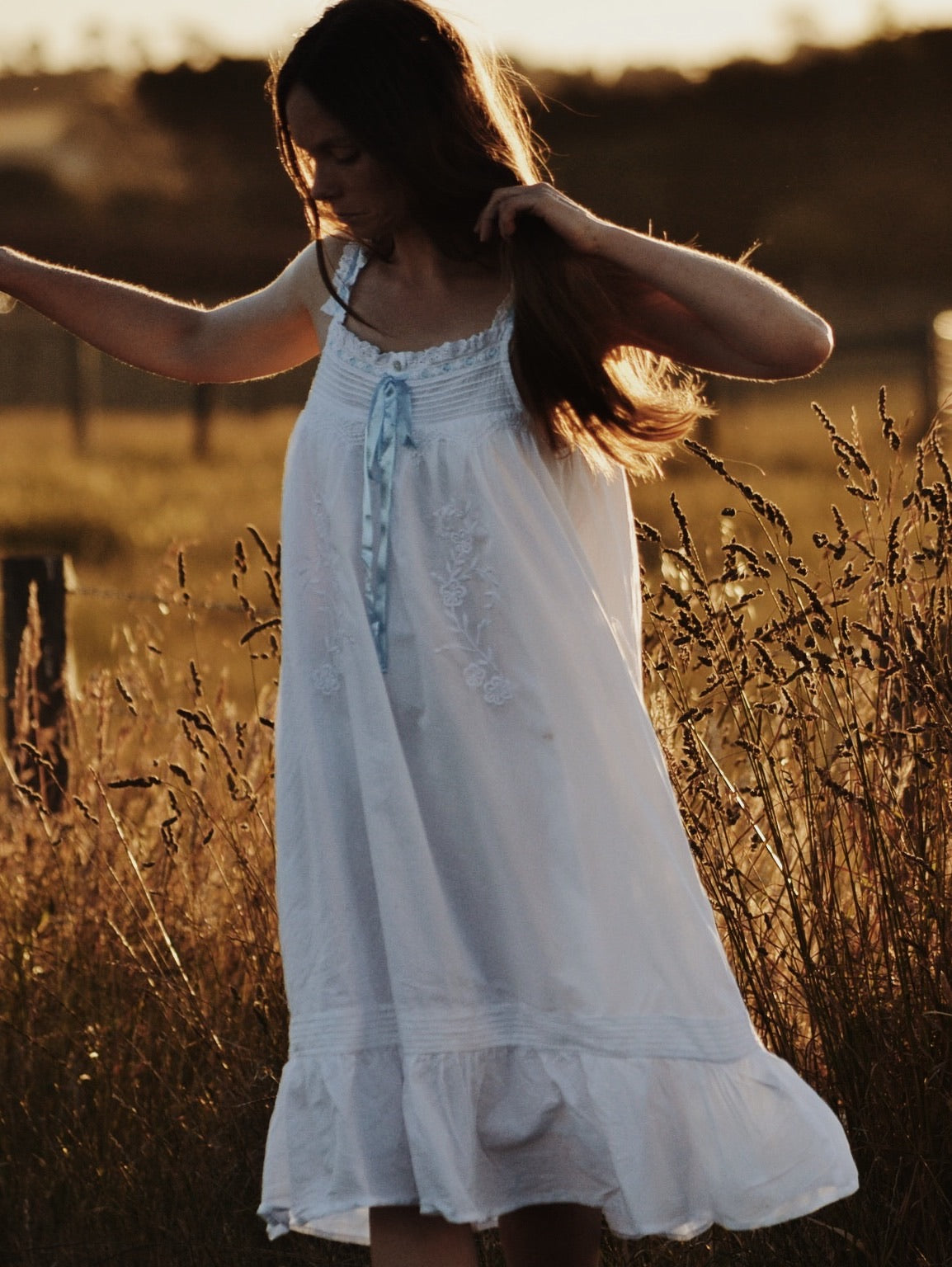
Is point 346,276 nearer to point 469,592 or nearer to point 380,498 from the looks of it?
point 380,498

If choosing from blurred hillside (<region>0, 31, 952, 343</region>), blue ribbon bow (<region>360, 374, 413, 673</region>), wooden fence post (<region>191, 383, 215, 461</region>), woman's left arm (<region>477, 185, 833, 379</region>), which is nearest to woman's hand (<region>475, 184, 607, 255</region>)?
woman's left arm (<region>477, 185, 833, 379</region>)

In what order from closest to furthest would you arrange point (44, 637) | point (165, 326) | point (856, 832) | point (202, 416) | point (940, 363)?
point (165, 326)
point (856, 832)
point (44, 637)
point (940, 363)
point (202, 416)

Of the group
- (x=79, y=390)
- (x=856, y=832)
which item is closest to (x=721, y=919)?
(x=856, y=832)

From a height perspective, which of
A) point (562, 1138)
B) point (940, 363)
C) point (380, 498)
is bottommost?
point (562, 1138)

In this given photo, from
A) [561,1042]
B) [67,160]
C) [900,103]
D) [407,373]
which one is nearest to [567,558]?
[407,373]

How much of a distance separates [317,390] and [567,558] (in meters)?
0.38

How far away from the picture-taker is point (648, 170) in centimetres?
3244

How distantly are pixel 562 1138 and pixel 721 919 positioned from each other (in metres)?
→ 0.78

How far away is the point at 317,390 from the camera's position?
2170 mm

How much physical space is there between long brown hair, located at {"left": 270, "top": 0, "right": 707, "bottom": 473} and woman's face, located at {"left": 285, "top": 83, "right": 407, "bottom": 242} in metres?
0.01

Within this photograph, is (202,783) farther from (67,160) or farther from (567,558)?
(67,160)

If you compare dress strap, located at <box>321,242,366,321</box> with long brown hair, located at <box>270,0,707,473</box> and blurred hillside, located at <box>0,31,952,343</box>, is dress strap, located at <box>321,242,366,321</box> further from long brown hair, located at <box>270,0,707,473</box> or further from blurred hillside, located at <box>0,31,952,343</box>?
blurred hillside, located at <box>0,31,952,343</box>

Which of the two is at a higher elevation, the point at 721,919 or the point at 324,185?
the point at 324,185

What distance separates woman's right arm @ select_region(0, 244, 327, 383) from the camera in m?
2.38
